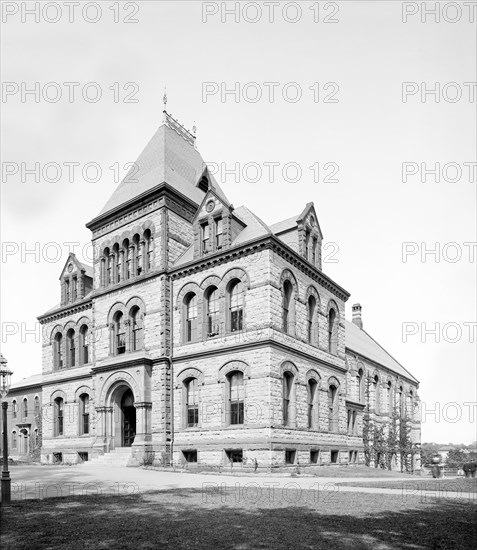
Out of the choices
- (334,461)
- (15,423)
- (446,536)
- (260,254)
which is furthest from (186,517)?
(15,423)

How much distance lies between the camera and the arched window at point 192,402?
86.4ft

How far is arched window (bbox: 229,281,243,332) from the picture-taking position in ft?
84.3

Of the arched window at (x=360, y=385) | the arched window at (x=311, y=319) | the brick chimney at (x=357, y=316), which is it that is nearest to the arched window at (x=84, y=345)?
the arched window at (x=311, y=319)

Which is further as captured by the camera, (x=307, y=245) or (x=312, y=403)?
(x=307, y=245)

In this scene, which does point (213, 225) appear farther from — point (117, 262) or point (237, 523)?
point (237, 523)

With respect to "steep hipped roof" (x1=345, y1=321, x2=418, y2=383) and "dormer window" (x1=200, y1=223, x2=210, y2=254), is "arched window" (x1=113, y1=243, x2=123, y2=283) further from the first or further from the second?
"steep hipped roof" (x1=345, y1=321, x2=418, y2=383)

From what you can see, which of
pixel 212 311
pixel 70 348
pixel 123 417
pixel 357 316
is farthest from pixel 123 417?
pixel 357 316

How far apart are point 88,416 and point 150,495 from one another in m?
20.5

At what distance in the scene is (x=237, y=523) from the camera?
32.5ft

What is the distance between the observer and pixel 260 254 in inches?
985

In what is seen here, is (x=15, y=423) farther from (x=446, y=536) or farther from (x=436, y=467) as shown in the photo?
(x=446, y=536)

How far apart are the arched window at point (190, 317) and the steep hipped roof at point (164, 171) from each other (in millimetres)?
6399

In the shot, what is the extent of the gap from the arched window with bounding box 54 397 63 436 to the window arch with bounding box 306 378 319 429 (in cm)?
1716

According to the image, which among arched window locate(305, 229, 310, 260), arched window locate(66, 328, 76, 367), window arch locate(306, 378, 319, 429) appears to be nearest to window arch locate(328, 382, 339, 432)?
window arch locate(306, 378, 319, 429)
